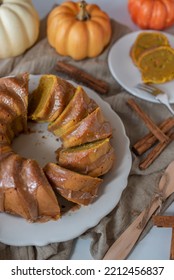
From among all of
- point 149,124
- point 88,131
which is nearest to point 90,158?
point 88,131

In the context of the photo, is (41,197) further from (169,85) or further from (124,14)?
(124,14)

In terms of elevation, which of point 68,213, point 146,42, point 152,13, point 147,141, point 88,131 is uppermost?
point 152,13

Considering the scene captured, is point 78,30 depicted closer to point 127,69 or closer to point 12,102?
point 127,69

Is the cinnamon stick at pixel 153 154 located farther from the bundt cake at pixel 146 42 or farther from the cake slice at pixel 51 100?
the bundt cake at pixel 146 42

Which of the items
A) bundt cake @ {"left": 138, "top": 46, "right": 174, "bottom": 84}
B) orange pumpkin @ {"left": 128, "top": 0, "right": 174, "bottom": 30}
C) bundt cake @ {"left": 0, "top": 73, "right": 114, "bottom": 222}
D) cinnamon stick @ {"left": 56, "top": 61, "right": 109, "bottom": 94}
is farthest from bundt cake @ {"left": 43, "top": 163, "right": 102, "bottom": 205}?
orange pumpkin @ {"left": 128, "top": 0, "right": 174, "bottom": 30}

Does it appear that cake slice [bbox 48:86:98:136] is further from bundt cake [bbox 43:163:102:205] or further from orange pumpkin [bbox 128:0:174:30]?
orange pumpkin [bbox 128:0:174:30]
